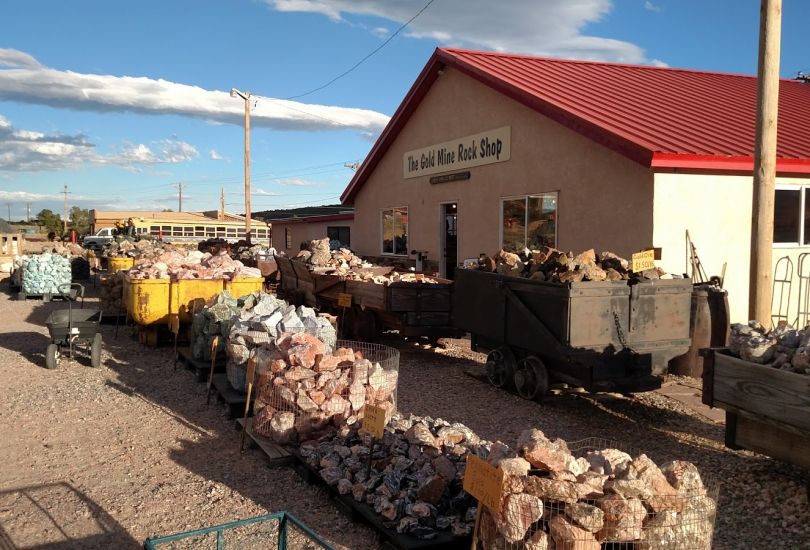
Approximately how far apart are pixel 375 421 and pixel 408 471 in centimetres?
46

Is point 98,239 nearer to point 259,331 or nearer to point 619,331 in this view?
point 259,331

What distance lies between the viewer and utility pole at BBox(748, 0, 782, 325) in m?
7.16

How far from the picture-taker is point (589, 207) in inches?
456

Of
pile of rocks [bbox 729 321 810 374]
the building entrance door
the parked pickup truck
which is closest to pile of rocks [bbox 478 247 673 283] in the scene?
pile of rocks [bbox 729 321 810 374]

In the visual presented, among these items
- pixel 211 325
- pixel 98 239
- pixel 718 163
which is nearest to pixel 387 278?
pixel 211 325

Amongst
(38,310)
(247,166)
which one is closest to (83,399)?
(38,310)

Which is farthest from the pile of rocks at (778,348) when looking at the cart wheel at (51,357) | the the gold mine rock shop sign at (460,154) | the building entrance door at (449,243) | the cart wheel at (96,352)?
the building entrance door at (449,243)

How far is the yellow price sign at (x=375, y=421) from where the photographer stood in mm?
5125

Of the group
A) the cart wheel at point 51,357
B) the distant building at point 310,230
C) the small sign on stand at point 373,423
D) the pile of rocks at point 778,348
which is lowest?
the cart wheel at point 51,357

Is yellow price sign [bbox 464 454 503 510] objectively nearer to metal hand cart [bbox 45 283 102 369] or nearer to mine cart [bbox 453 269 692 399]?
mine cart [bbox 453 269 692 399]

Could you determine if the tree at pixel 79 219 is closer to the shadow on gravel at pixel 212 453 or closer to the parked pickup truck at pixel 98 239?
the parked pickup truck at pixel 98 239

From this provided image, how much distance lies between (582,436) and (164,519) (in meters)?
4.26

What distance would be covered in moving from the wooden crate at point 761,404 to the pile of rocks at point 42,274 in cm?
2006

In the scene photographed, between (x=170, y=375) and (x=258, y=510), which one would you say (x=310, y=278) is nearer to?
(x=170, y=375)
